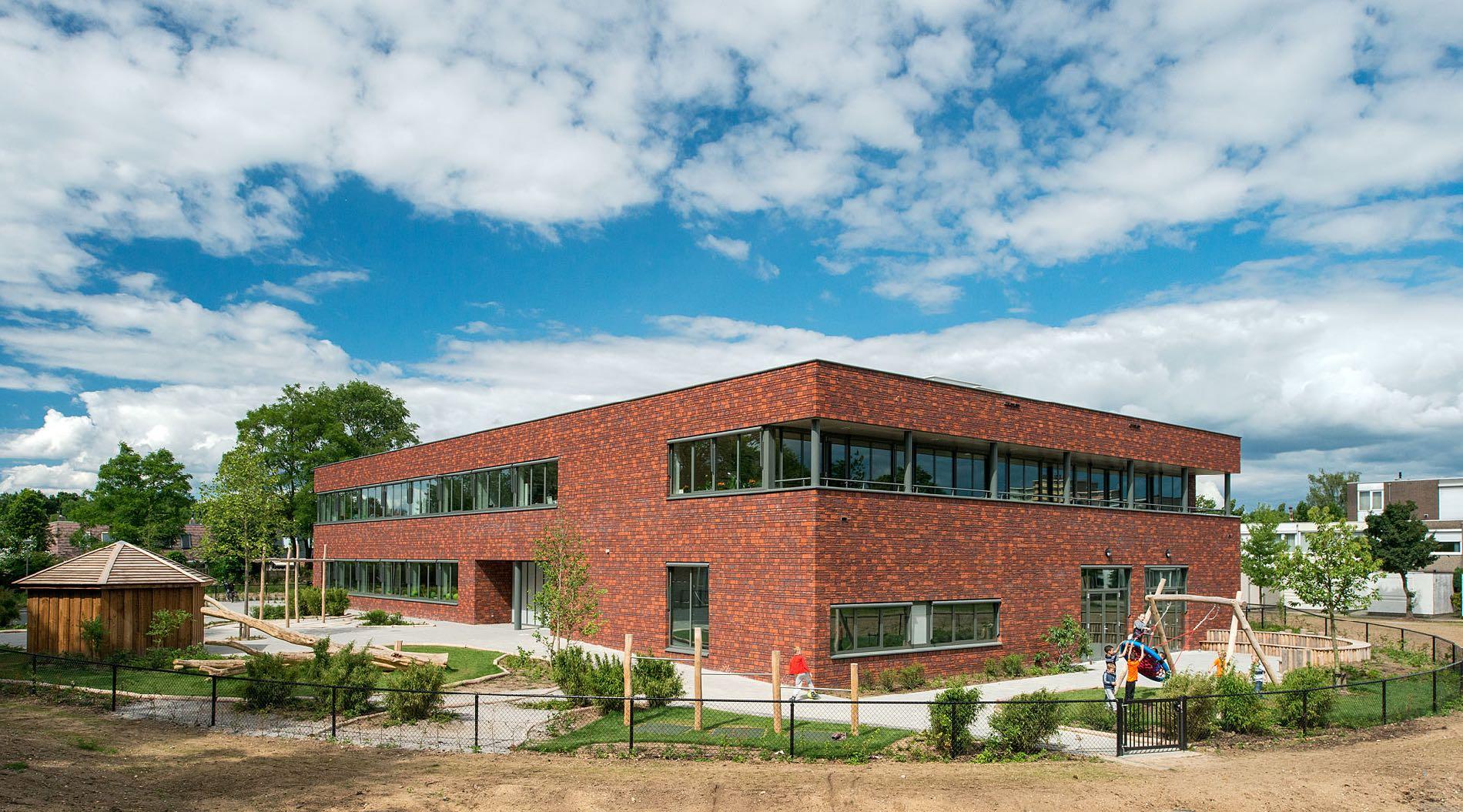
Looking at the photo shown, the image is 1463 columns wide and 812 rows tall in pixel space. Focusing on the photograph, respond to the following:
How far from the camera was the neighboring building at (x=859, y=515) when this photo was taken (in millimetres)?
22641

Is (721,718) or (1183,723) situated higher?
(1183,723)

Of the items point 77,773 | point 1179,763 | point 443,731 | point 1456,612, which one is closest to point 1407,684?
point 1179,763

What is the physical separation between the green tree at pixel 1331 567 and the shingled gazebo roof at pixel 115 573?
36.0 m

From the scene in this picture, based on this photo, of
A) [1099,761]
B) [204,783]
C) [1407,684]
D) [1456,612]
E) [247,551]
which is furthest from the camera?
[1456,612]

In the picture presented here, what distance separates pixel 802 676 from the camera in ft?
68.5

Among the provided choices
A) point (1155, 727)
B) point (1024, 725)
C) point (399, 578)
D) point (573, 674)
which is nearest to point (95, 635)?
point (573, 674)

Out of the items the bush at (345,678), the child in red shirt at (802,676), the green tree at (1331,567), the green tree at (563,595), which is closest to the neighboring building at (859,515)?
the child in red shirt at (802,676)

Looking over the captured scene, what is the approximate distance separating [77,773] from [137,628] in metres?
14.8

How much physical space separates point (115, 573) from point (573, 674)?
49.6 feet

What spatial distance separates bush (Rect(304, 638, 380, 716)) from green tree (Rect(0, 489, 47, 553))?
62.3 meters

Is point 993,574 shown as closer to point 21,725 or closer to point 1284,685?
point 1284,685

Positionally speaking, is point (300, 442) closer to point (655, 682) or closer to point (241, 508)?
point (241, 508)

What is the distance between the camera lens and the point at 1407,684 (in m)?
23.0

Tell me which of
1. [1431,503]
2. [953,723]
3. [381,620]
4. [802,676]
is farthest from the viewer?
[1431,503]
